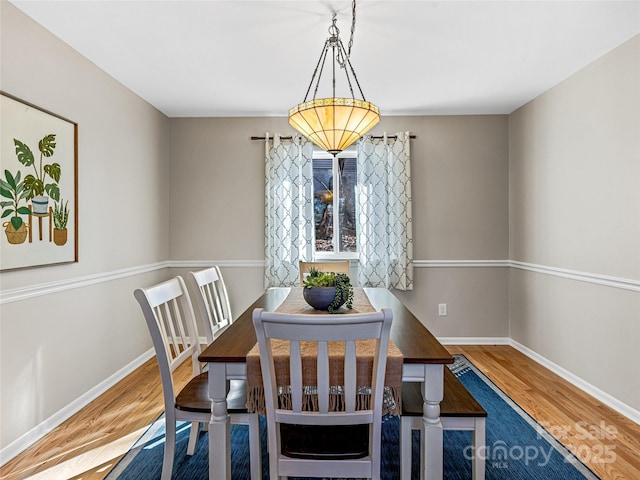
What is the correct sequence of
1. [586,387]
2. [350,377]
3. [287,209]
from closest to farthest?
[350,377]
[586,387]
[287,209]

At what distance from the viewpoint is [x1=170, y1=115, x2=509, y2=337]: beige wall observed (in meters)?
4.26

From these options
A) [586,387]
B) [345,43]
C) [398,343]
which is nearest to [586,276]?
[586,387]

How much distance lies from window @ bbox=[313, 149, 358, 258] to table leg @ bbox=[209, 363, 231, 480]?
2.84 metres

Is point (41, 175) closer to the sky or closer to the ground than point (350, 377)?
closer to the sky

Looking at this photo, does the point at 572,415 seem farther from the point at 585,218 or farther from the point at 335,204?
the point at 335,204

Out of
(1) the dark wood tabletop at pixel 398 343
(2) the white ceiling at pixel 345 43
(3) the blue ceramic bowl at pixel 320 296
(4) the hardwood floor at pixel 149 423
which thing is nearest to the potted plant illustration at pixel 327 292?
(3) the blue ceramic bowl at pixel 320 296

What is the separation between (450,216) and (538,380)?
5.64 ft

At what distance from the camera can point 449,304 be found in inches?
169

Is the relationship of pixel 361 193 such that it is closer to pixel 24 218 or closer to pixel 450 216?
pixel 450 216

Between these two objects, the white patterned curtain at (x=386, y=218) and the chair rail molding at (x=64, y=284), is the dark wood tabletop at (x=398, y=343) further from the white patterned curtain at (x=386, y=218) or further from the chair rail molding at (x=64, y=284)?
the white patterned curtain at (x=386, y=218)

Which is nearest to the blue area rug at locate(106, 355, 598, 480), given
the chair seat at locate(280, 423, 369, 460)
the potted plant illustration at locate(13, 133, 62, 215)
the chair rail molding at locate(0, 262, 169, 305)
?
the chair seat at locate(280, 423, 369, 460)

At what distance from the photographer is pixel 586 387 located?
3029 millimetres

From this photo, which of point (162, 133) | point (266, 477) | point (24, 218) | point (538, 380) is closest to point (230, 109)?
point (162, 133)

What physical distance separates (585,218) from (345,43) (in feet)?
7.00
